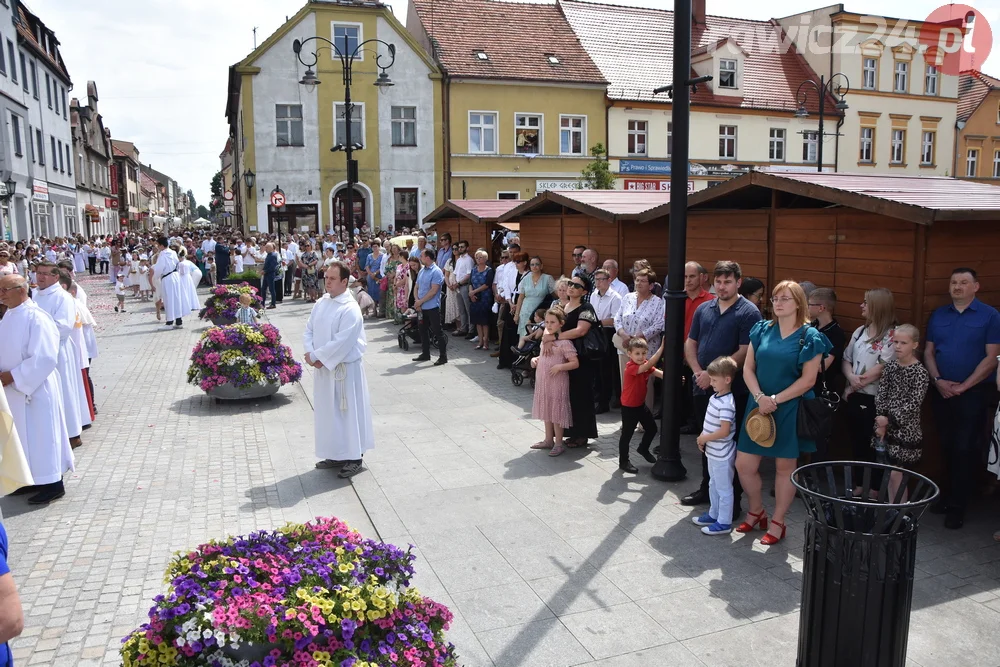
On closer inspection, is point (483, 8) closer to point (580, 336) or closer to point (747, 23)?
point (747, 23)

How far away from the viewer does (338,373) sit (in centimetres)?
762

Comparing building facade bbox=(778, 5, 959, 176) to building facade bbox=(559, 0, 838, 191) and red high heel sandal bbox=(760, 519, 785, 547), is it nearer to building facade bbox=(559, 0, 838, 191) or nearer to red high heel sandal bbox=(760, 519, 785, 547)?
building facade bbox=(559, 0, 838, 191)

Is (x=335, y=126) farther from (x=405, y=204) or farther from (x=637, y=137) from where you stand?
(x=637, y=137)

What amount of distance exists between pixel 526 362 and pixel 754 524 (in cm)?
550

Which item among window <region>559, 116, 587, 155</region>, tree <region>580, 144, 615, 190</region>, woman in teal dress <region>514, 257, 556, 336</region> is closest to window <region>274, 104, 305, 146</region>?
window <region>559, 116, 587, 155</region>

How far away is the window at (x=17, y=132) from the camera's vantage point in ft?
117

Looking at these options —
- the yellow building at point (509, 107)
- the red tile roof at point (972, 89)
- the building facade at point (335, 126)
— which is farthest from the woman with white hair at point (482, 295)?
the red tile roof at point (972, 89)

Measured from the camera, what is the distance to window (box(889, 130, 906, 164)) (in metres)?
40.9

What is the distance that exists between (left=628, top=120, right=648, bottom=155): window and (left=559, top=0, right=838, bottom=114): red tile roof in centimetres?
108

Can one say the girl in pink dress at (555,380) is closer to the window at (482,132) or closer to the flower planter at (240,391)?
the flower planter at (240,391)

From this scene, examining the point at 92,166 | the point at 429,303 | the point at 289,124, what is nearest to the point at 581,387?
the point at 429,303

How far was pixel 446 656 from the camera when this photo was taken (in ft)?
11.5

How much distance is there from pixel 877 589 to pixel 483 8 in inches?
1492

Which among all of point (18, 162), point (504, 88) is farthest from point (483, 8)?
point (18, 162)
